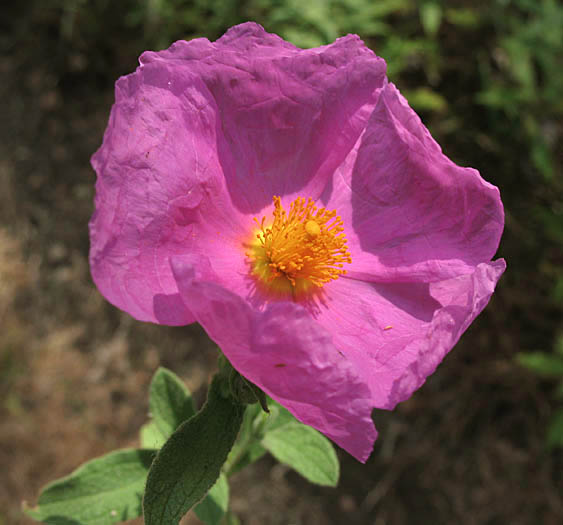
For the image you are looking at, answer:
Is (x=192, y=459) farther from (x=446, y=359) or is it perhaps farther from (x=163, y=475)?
(x=446, y=359)

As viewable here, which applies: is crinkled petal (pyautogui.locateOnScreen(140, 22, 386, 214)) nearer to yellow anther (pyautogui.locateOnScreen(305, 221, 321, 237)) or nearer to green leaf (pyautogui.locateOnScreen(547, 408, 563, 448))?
yellow anther (pyautogui.locateOnScreen(305, 221, 321, 237))

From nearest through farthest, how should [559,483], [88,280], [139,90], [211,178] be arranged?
[139,90], [211,178], [559,483], [88,280]

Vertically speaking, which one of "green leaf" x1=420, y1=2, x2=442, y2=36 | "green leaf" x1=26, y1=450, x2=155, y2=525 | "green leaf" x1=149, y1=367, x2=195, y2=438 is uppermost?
"green leaf" x1=420, y1=2, x2=442, y2=36

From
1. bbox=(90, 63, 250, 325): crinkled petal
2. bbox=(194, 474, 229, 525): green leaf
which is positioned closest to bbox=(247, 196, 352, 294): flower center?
bbox=(90, 63, 250, 325): crinkled petal

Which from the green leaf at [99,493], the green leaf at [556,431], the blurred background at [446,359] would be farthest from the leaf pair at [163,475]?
the green leaf at [556,431]

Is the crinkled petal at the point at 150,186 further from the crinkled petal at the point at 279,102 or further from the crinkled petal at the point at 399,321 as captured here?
the crinkled petal at the point at 399,321

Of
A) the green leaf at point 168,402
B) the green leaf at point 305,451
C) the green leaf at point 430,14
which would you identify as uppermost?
the green leaf at point 430,14

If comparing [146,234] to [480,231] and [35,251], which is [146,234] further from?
[35,251]

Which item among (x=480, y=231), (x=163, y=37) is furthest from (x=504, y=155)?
(x=480, y=231)
